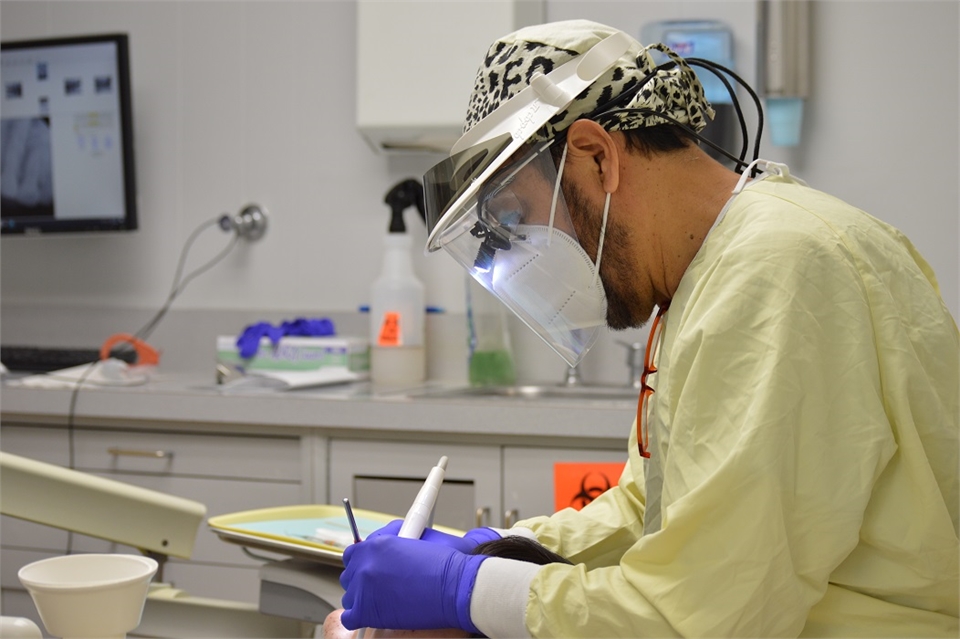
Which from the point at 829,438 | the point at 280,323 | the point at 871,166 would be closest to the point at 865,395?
the point at 829,438

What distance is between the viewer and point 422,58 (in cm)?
249

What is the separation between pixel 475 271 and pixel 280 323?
1671mm

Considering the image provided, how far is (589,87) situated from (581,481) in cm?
103

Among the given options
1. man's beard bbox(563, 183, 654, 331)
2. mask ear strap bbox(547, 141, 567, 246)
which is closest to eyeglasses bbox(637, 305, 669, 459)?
man's beard bbox(563, 183, 654, 331)

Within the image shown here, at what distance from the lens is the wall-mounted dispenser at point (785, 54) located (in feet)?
7.94

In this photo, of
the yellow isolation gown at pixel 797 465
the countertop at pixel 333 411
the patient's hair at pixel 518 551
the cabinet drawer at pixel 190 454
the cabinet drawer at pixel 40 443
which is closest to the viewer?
the yellow isolation gown at pixel 797 465

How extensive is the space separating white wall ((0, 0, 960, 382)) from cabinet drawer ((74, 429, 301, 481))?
61 centimetres

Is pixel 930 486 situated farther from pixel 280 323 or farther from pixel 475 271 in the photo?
pixel 280 323

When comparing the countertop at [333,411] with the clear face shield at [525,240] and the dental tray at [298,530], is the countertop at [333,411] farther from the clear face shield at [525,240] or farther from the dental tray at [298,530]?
the clear face shield at [525,240]

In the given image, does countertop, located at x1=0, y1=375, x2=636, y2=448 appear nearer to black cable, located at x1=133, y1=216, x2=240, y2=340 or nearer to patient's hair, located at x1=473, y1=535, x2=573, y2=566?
black cable, located at x1=133, y1=216, x2=240, y2=340

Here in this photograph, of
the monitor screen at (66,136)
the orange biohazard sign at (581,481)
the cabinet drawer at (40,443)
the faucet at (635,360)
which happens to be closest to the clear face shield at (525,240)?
the orange biohazard sign at (581,481)

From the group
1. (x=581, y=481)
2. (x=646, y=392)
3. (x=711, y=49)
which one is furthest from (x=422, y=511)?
(x=711, y=49)

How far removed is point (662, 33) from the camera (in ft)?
8.28

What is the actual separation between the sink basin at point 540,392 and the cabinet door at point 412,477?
0.17 m
